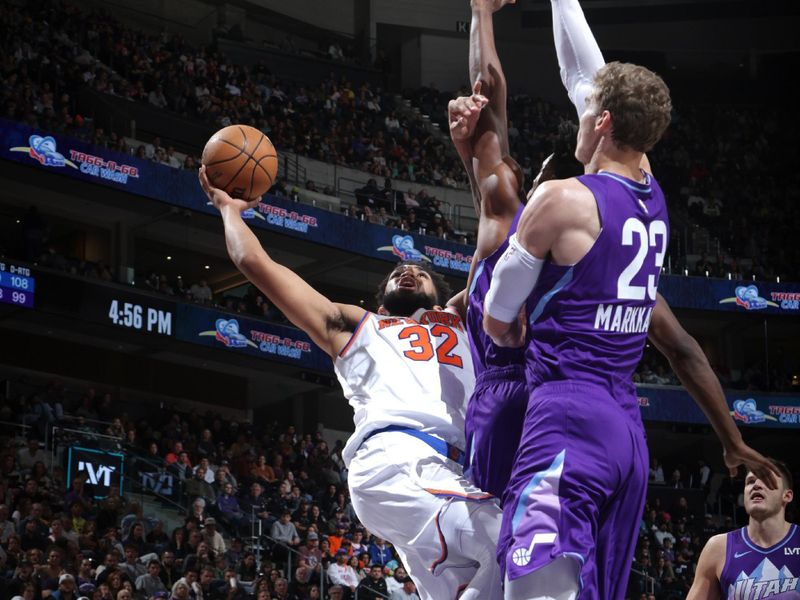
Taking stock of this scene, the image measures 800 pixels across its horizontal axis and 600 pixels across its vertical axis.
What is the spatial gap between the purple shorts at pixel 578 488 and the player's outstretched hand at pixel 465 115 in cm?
128

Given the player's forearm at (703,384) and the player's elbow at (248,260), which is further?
the player's elbow at (248,260)

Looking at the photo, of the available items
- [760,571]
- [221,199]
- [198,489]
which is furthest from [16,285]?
[221,199]

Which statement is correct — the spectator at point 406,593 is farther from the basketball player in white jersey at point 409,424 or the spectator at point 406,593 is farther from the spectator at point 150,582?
the basketball player in white jersey at point 409,424

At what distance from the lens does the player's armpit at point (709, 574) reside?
22.9 ft

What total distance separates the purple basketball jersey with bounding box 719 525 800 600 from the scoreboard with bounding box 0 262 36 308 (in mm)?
18869

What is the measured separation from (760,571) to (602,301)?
3.93 m

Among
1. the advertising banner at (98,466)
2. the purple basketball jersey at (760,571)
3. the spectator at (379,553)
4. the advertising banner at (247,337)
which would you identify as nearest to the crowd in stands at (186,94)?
the advertising banner at (247,337)

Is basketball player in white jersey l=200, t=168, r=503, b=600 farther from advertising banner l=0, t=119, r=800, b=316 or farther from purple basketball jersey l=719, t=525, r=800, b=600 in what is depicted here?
advertising banner l=0, t=119, r=800, b=316

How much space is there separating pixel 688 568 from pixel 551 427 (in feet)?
69.8

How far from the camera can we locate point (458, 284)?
107ft

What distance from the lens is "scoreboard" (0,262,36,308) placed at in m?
23.0

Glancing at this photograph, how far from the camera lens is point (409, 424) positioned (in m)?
4.73

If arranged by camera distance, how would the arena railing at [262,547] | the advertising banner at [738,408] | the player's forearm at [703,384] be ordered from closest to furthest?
the player's forearm at [703,384] < the arena railing at [262,547] < the advertising banner at [738,408]

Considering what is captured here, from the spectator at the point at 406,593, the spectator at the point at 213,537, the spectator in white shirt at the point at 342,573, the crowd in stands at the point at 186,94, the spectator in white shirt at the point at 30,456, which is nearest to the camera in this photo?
the spectator at the point at 213,537
